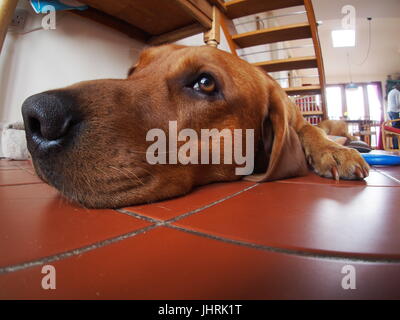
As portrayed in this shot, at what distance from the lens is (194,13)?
2.58 m

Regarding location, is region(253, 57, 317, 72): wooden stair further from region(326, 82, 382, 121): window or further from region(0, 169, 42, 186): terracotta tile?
region(326, 82, 382, 121): window

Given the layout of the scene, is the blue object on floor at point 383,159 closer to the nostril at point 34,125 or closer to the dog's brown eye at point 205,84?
the dog's brown eye at point 205,84

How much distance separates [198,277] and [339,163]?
3.35ft

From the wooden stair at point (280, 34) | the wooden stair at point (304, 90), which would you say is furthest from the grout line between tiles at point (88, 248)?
the wooden stair at point (304, 90)

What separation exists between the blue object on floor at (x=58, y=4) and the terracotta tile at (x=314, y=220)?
2475 mm

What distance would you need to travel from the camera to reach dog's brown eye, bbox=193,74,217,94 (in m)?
0.96

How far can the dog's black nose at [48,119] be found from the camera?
610 millimetres

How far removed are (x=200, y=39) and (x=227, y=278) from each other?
410cm

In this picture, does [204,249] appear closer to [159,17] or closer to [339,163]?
[339,163]

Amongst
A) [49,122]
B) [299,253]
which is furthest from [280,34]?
[299,253]

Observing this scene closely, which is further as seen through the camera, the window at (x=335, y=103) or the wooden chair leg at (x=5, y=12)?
the window at (x=335, y=103)

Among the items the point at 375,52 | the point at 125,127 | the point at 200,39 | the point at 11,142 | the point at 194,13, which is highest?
the point at 375,52
